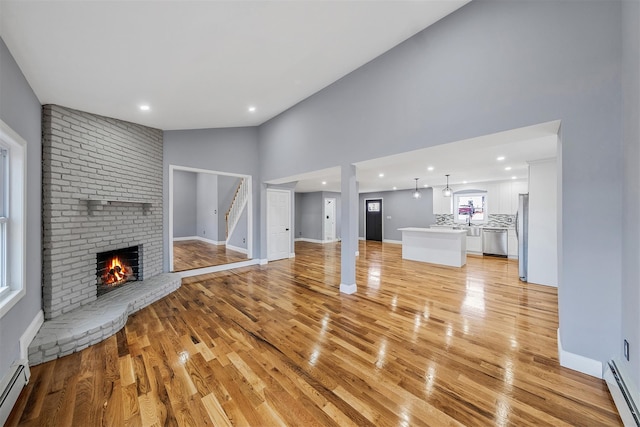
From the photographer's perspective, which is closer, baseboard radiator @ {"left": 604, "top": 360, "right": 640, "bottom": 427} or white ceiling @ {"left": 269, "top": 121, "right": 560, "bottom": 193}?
baseboard radiator @ {"left": 604, "top": 360, "right": 640, "bottom": 427}

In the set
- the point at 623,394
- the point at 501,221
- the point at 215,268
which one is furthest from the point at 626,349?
the point at 501,221

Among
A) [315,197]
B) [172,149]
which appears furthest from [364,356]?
[315,197]

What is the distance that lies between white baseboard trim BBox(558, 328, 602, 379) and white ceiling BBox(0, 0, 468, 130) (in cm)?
366

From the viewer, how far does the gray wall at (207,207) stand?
879 cm

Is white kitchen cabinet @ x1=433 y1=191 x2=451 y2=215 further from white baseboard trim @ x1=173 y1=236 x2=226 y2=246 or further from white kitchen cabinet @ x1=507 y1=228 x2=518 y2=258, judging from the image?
white baseboard trim @ x1=173 y1=236 x2=226 y2=246

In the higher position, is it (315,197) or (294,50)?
(294,50)

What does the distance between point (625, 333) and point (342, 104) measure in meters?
3.99

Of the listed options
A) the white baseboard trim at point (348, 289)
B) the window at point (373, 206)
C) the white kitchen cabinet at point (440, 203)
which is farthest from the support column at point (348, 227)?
the window at point (373, 206)

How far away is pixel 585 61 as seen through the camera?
1.89m

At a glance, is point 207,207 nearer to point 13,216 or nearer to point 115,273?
point 115,273

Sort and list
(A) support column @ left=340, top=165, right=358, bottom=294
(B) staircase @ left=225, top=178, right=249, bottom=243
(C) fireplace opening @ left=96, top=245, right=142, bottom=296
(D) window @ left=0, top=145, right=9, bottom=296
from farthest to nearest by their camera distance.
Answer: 1. (B) staircase @ left=225, top=178, right=249, bottom=243
2. (A) support column @ left=340, top=165, right=358, bottom=294
3. (C) fireplace opening @ left=96, top=245, right=142, bottom=296
4. (D) window @ left=0, top=145, right=9, bottom=296

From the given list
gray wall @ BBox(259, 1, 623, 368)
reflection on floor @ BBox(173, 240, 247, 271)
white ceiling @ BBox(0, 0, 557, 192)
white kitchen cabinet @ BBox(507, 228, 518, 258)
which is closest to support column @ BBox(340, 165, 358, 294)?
white ceiling @ BBox(0, 0, 557, 192)

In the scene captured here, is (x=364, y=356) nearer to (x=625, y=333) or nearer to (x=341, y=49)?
(x=625, y=333)

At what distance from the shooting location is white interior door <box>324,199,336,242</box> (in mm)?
10406
